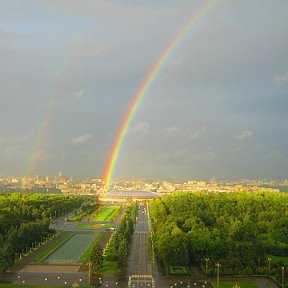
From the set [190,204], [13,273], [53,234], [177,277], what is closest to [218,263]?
[177,277]

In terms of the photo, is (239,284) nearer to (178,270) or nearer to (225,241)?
(178,270)

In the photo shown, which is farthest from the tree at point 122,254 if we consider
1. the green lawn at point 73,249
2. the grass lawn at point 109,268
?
the green lawn at point 73,249

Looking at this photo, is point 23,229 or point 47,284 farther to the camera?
point 23,229

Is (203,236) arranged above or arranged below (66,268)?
above

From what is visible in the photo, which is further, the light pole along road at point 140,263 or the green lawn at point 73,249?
the green lawn at point 73,249

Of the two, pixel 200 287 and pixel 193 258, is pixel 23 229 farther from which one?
pixel 200 287

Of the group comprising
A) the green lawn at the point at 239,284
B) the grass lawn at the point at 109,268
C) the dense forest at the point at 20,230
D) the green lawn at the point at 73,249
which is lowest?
the green lawn at the point at 239,284

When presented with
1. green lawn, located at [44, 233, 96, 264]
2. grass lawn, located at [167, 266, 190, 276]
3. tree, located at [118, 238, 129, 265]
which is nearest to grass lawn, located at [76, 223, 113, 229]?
green lawn, located at [44, 233, 96, 264]

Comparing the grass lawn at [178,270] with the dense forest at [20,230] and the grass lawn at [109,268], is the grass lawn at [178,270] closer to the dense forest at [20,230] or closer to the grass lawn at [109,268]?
the grass lawn at [109,268]
